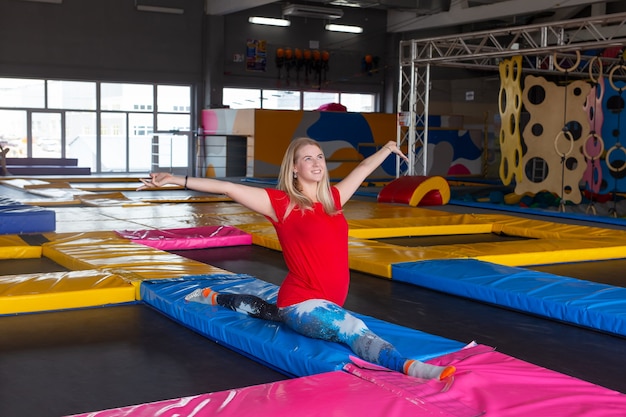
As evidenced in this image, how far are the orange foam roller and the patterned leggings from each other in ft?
25.1

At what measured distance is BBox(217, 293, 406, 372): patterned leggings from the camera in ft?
9.92

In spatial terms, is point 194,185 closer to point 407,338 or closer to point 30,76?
point 407,338

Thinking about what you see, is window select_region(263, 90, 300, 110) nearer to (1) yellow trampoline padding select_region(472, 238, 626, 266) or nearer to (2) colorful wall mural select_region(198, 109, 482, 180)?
(2) colorful wall mural select_region(198, 109, 482, 180)

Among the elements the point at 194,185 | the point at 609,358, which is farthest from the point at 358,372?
the point at 609,358

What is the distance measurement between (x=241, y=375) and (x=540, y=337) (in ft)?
5.70

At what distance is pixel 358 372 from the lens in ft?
9.56

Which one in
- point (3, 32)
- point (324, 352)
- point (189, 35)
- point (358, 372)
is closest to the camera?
point (358, 372)

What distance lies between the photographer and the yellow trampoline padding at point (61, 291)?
4.30 m

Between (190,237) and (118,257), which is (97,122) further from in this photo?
(118,257)

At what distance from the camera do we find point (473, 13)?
56.6ft

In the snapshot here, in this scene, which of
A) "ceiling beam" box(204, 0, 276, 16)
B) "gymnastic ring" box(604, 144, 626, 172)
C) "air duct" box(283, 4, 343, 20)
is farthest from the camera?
"air duct" box(283, 4, 343, 20)

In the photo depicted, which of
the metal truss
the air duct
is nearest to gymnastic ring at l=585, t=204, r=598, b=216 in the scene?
the metal truss

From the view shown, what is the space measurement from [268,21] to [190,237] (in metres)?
13.8

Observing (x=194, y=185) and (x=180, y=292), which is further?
(x=180, y=292)
